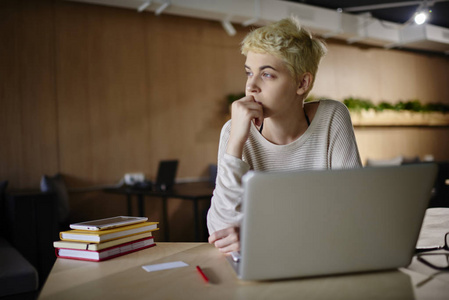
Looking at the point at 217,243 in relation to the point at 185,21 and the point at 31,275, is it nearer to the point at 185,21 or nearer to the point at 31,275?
the point at 31,275

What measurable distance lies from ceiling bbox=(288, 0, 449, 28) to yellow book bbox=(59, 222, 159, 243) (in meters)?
5.38

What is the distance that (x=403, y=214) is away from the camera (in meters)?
0.92

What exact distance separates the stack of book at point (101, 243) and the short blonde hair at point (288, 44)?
0.76 meters

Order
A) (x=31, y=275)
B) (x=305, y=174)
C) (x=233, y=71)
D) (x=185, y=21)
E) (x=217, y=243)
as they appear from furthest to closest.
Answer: (x=233, y=71), (x=185, y=21), (x=31, y=275), (x=217, y=243), (x=305, y=174)

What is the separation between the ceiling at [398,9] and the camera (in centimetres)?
613

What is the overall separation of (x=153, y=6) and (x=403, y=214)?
4371 millimetres

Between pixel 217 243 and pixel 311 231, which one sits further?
pixel 217 243

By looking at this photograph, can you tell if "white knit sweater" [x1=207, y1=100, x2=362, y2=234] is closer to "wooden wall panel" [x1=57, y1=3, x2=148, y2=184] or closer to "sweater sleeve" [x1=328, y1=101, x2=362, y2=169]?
"sweater sleeve" [x1=328, y1=101, x2=362, y2=169]

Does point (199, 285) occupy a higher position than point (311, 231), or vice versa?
point (311, 231)

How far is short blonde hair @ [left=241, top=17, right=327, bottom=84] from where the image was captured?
1521 mm

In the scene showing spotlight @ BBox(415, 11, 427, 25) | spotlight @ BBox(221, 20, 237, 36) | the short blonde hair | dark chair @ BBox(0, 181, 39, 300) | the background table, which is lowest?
dark chair @ BBox(0, 181, 39, 300)

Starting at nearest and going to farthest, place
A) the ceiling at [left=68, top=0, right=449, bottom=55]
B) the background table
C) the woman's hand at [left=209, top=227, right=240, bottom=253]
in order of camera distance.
A: the woman's hand at [left=209, top=227, right=240, bottom=253] < the background table < the ceiling at [left=68, top=0, right=449, bottom=55]

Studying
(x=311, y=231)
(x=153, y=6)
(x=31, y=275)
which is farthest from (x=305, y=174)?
(x=153, y=6)

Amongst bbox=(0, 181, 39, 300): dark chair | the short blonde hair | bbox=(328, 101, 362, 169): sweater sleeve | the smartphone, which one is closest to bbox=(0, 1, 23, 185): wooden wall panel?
bbox=(0, 181, 39, 300): dark chair
